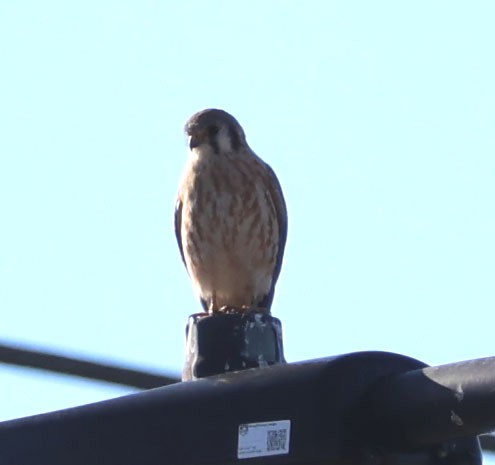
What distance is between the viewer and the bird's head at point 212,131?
22.8ft

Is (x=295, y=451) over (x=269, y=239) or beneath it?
beneath

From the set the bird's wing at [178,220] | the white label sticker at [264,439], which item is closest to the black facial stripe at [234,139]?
the bird's wing at [178,220]

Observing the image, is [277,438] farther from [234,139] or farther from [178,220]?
[234,139]

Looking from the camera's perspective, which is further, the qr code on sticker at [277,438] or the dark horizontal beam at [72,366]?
the dark horizontal beam at [72,366]

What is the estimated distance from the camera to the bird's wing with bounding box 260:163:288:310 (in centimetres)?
697

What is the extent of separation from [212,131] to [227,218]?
0.51 meters

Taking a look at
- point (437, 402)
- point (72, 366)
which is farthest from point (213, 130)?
point (437, 402)

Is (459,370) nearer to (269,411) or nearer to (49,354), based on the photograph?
(269,411)

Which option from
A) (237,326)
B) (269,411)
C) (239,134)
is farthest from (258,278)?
(269,411)

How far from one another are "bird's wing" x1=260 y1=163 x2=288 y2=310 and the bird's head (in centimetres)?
23

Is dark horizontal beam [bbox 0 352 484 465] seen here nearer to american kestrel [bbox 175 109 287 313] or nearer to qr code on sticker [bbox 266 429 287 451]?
qr code on sticker [bbox 266 429 287 451]

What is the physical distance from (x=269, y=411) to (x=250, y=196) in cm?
385

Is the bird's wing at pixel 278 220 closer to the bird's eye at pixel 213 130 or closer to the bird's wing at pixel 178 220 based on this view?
the bird's eye at pixel 213 130

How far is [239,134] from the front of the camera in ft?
23.3
